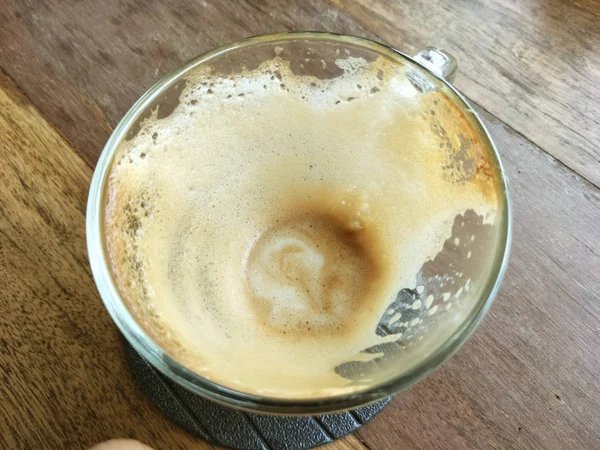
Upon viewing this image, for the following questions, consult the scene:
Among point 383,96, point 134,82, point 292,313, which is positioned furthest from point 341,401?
point 134,82

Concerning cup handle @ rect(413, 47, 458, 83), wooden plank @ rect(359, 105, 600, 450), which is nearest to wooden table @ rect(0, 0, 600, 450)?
wooden plank @ rect(359, 105, 600, 450)

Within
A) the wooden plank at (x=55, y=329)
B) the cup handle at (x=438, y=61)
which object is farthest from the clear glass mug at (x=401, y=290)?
the wooden plank at (x=55, y=329)

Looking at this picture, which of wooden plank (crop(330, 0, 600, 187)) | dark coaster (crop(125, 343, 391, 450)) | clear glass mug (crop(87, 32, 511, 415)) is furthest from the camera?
wooden plank (crop(330, 0, 600, 187))

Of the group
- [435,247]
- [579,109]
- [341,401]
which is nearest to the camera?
[341,401]

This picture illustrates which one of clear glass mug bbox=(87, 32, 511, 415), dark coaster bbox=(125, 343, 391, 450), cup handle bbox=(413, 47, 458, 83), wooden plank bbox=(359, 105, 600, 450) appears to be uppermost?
cup handle bbox=(413, 47, 458, 83)

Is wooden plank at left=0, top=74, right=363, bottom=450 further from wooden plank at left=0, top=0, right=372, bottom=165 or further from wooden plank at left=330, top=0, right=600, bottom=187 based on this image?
wooden plank at left=330, top=0, right=600, bottom=187

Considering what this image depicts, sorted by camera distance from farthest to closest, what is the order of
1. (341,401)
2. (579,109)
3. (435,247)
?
(579,109), (435,247), (341,401)

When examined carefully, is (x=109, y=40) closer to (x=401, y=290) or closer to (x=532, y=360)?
(x=401, y=290)

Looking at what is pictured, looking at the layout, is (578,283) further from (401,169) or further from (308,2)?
(308,2)
